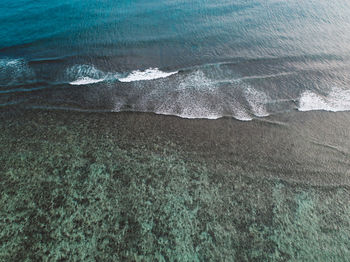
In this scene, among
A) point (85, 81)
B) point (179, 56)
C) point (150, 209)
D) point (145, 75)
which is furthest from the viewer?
point (179, 56)

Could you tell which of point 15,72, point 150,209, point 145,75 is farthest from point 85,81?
point 150,209

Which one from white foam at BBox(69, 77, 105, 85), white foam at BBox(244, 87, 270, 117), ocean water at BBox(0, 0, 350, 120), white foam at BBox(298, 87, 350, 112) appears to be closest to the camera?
white foam at BBox(244, 87, 270, 117)

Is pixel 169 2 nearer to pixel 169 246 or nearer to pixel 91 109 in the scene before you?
pixel 91 109

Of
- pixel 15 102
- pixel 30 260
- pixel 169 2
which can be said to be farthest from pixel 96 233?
pixel 169 2

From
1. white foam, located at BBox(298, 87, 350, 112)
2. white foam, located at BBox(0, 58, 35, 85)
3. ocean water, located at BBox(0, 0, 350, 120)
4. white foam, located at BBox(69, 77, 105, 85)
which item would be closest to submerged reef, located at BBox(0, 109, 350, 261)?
ocean water, located at BBox(0, 0, 350, 120)

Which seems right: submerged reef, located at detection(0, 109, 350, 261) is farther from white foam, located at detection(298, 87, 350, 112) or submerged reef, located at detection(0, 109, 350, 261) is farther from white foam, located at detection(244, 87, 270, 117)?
white foam, located at detection(298, 87, 350, 112)

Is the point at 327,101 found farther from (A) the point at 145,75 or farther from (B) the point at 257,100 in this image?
(A) the point at 145,75
